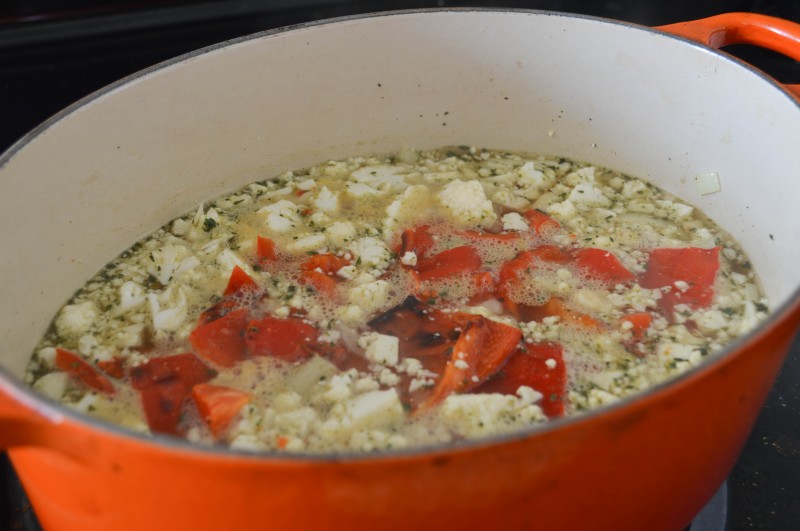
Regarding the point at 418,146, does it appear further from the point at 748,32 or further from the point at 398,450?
the point at 398,450

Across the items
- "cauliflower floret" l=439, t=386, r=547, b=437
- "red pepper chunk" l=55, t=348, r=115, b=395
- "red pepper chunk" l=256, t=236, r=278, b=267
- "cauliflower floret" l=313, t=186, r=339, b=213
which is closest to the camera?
"cauliflower floret" l=439, t=386, r=547, b=437

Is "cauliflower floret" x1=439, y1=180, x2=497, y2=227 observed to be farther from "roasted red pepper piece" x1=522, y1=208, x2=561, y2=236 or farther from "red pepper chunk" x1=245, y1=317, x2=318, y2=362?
"red pepper chunk" x1=245, y1=317, x2=318, y2=362

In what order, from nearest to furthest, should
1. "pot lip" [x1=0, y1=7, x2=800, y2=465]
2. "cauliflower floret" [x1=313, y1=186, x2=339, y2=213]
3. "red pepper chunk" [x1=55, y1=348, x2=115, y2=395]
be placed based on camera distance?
"pot lip" [x1=0, y1=7, x2=800, y2=465] → "red pepper chunk" [x1=55, y1=348, x2=115, y2=395] → "cauliflower floret" [x1=313, y1=186, x2=339, y2=213]

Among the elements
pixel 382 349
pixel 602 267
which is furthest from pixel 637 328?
pixel 382 349

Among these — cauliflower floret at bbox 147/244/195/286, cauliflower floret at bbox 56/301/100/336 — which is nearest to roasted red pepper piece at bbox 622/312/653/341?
cauliflower floret at bbox 147/244/195/286

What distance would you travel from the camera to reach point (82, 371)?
3.73ft

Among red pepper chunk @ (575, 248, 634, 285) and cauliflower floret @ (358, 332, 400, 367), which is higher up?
cauliflower floret @ (358, 332, 400, 367)

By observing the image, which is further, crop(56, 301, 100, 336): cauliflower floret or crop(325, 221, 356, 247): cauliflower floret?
crop(325, 221, 356, 247): cauliflower floret

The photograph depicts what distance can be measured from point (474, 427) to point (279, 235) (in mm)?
543

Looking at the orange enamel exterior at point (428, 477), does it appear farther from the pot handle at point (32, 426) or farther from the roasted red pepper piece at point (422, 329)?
the roasted red pepper piece at point (422, 329)

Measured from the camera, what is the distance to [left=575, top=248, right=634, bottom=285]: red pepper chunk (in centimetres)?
128

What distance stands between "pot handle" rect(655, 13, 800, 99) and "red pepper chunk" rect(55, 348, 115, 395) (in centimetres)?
103

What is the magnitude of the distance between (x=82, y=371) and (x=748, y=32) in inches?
44.3

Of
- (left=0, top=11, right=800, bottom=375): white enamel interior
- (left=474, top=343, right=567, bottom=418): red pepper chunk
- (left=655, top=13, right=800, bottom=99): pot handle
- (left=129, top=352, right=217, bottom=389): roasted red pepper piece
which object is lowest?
(left=474, top=343, right=567, bottom=418): red pepper chunk
